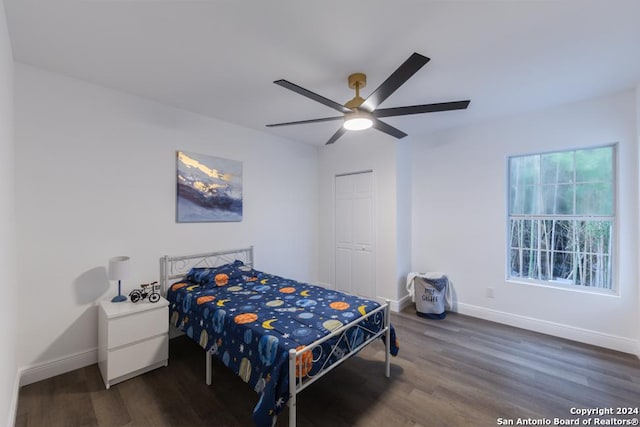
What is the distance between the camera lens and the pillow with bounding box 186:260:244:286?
2.95m

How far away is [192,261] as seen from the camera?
3.29 meters

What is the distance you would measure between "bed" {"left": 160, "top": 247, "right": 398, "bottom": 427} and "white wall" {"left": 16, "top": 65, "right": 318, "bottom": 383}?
1.49ft

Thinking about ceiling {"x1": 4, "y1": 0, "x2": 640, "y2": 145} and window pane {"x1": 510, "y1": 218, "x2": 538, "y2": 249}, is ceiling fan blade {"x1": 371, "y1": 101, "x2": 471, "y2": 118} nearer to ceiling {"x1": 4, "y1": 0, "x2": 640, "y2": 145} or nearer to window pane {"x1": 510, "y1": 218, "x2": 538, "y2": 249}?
ceiling {"x1": 4, "y1": 0, "x2": 640, "y2": 145}

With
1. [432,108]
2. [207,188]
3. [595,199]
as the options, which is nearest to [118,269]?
[207,188]

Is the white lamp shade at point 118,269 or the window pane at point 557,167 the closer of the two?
the white lamp shade at point 118,269

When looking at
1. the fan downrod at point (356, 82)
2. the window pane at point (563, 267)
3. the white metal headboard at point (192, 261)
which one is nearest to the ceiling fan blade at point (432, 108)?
the fan downrod at point (356, 82)

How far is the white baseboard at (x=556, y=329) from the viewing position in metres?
2.80

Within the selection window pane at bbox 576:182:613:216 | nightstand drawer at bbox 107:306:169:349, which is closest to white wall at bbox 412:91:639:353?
window pane at bbox 576:182:613:216

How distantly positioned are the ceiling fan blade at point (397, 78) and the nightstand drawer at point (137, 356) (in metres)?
2.77

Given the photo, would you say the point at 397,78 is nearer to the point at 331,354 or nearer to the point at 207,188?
the point at 331,354

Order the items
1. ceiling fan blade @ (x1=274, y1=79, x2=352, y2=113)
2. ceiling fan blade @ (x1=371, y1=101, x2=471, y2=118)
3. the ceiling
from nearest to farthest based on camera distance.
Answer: the ceiling
ceiling fan blade @ (x1=274, y1=79, x2=352, y2=113)
ceiling fan blade @ (x1=371, y1=101, x2=471, y2=118)

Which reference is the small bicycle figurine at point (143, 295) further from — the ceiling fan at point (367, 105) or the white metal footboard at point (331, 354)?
the ceiling fan at point (367, 105)

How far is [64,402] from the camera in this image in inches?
81.9

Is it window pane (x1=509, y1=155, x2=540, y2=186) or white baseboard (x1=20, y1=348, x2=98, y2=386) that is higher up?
window pane (x1=509, y1=155, x2=540, y2=186)
